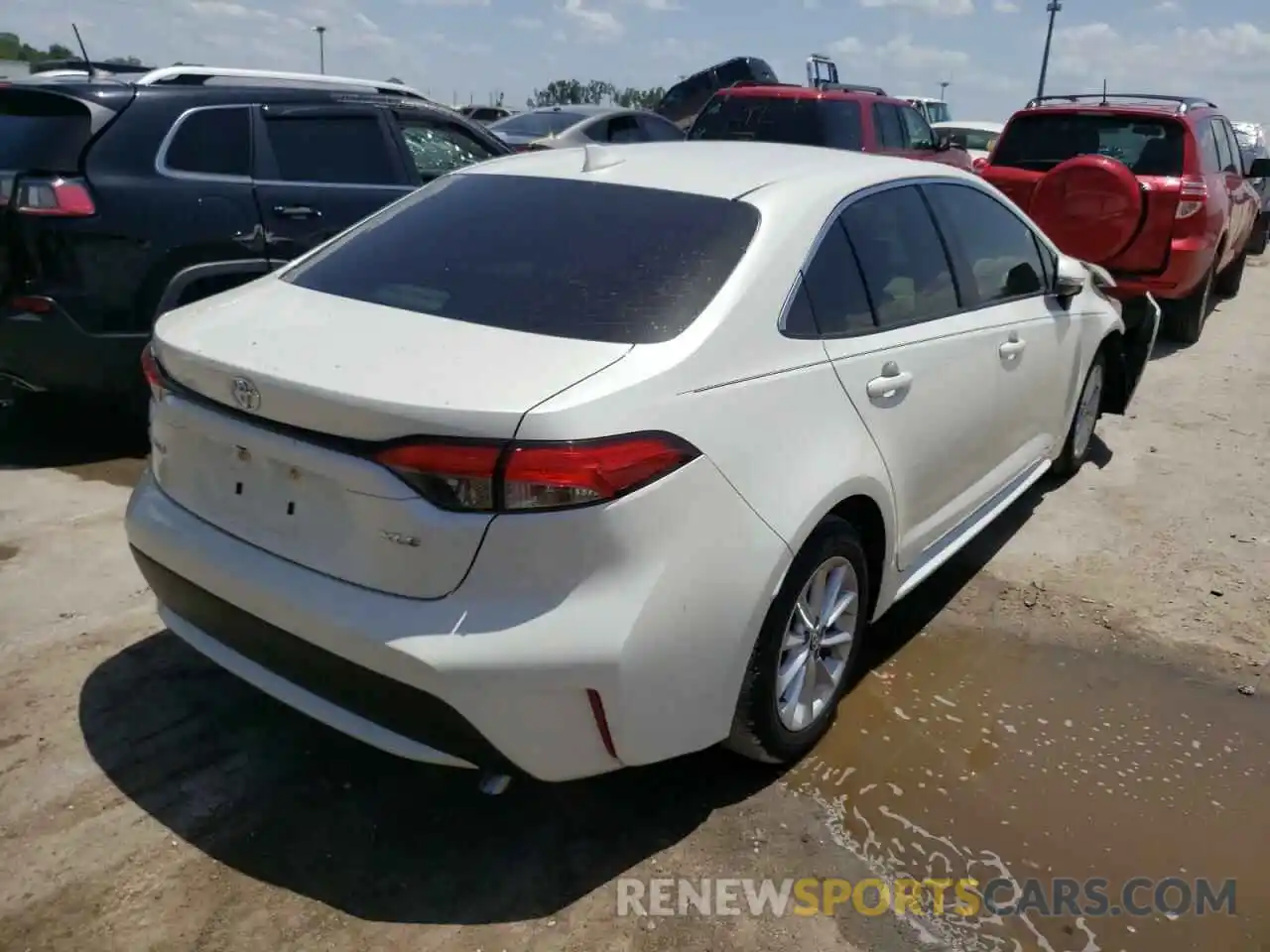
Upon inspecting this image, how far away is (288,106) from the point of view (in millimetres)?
5562

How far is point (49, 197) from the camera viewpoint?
15.2 feet

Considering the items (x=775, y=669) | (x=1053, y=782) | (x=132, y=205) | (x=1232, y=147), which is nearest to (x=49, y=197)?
(x=132, y=205)

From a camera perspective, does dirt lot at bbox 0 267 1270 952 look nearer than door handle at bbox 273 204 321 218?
Yes

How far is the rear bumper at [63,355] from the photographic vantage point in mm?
4660

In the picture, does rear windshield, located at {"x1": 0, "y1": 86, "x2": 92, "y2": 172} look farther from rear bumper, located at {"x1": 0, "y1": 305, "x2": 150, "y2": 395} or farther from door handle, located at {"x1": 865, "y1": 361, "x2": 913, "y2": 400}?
door handle, located at {"x1": 865, "y1": 361, "x2": 913, "y2": 400}

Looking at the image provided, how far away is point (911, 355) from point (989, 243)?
1.09m

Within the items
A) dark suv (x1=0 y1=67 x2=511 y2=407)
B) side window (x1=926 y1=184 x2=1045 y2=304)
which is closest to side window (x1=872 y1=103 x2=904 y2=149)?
dark suv (x1=0 y1=67 x2=511 y2=407)

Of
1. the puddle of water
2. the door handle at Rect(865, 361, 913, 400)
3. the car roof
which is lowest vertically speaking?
the puddle of water

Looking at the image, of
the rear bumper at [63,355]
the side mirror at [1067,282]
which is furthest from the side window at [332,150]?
the side mirror at [1067,282]

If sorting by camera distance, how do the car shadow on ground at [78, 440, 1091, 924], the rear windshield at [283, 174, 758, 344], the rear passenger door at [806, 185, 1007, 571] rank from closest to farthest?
the car shadow on ground at [78, 440, 1091, 924], the rear windshield at [283, 174, 758, 344], the rear passenger door at [806, 185, 1007, 571]

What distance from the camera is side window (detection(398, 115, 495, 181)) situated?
6.33 m

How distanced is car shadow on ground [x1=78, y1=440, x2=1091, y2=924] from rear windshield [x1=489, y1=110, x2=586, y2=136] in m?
11.2

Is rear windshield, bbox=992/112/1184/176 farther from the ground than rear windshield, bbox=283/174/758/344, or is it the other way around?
rear windshield, bbox=992/112/1184/176

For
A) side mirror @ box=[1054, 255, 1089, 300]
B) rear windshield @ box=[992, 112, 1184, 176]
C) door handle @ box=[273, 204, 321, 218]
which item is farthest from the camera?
rear windshield @ box=[992, 112, 1184, 176]
